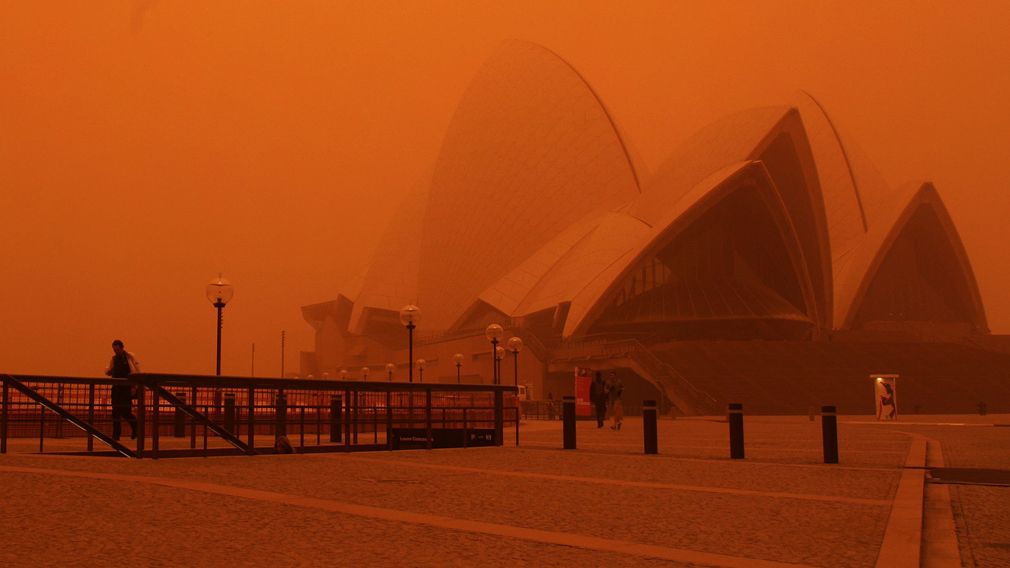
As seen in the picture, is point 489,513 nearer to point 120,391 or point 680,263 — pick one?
point 120,391

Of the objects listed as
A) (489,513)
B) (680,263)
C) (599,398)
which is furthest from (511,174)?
(489,513)

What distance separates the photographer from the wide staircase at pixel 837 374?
35531 mm

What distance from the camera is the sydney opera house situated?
132 feet

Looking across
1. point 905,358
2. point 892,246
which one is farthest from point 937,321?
point 905,358

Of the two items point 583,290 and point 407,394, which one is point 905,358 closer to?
point 583,290

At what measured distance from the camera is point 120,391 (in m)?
13.7

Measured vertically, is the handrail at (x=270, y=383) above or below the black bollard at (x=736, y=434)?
above

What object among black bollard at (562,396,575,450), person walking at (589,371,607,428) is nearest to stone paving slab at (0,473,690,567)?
black bollard at (562,396,575,450)

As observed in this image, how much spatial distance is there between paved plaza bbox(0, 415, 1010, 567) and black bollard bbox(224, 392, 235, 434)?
10.5ft

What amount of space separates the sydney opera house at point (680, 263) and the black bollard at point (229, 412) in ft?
75.2

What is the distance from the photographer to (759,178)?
44.3 m

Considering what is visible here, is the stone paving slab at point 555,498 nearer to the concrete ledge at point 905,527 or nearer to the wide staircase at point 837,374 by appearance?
the concrete ledge at point 905,527

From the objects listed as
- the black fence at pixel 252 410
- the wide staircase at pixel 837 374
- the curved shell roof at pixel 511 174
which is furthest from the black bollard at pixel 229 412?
the curved shell roof at pixel 511 174

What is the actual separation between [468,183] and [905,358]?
25.2 m
